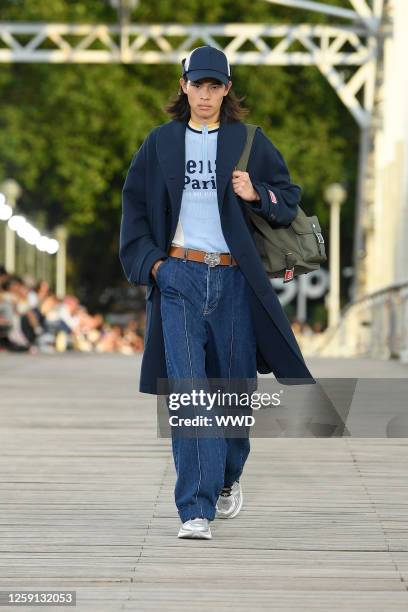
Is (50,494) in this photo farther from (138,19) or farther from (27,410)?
(138,19)

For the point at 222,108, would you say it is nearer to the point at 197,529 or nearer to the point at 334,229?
the point at 197,529

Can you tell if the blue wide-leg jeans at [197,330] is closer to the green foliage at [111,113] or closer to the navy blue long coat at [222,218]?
the navy blue long coat at [222,218]

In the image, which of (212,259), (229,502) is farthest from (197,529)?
(212,259)

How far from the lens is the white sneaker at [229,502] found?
23.9 feet

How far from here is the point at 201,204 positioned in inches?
267

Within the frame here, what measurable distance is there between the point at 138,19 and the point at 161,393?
1426 inches

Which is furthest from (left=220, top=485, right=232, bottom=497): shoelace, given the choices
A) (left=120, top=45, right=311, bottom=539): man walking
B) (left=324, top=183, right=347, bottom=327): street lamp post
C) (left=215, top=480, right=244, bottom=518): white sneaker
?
A: (left=324, top=183, right=347, bottom=327): street lamp post

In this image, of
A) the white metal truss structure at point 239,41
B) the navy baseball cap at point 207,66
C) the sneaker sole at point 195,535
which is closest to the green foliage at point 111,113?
the white metal truss structure at point 239,41

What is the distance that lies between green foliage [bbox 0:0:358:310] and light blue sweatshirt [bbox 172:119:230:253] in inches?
1244

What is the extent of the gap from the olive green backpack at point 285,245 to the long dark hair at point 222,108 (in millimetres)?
59

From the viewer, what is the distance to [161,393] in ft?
22.4

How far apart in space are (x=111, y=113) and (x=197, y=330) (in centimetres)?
3399

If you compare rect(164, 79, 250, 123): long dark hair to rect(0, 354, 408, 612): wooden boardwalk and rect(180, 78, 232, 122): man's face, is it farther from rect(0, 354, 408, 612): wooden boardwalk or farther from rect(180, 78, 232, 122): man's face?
rect(0, 354, 408, 612): wooden boardwalk

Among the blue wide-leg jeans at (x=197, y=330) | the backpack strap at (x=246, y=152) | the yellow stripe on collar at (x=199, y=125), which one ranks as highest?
the yellow stripe on collar at (x=199, y=125)
